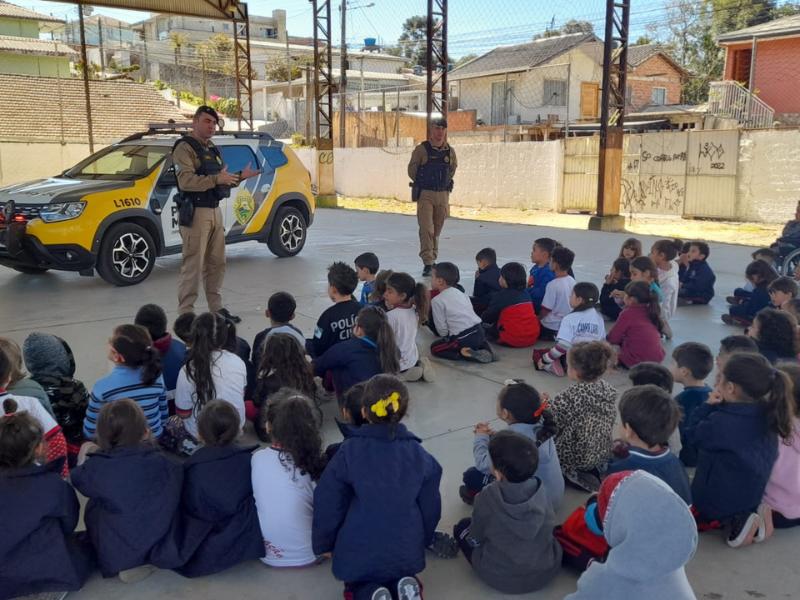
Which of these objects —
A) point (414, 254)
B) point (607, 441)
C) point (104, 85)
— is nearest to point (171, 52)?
point (104, 85)

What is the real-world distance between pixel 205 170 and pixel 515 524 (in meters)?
5.04

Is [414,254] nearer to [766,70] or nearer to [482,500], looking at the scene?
[482,500]

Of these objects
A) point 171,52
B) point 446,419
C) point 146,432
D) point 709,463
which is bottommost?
point 446,419

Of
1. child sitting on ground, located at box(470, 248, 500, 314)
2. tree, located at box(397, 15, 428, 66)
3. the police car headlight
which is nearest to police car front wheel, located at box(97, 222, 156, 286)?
the police car headlight

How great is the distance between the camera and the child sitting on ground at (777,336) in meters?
4.52

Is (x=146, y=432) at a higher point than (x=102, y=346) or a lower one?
higher

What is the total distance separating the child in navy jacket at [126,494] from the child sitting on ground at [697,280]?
6.59 metres

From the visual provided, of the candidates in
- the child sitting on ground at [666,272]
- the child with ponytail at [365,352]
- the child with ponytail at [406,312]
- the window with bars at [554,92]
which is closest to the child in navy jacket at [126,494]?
the child with ponytail at [365,352]

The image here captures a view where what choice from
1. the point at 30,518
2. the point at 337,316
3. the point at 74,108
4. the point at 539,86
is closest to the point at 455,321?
the point at 337,316

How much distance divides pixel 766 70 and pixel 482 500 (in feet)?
101

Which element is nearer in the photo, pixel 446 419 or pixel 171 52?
pixel 446 419

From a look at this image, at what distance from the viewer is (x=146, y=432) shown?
123 inches

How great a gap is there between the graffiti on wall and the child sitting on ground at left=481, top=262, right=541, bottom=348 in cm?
1362

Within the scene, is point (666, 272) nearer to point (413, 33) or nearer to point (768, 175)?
point (768, 175)
